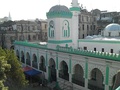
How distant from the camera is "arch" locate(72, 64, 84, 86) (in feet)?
53.4

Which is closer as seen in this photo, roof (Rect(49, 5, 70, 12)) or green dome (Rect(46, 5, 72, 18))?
green dome (Rect(46, 5, 72, 18))

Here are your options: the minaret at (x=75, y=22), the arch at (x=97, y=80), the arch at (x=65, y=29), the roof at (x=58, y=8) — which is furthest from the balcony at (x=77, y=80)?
the roof at (x=58, y=8)

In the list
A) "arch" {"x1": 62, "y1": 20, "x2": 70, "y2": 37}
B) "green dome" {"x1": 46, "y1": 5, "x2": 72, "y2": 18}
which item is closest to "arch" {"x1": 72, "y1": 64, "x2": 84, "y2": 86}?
"arch" {"x1": 62, "y1": 20, "x2": 70, "y2": 37}

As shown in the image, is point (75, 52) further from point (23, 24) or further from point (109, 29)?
point (23, 24)

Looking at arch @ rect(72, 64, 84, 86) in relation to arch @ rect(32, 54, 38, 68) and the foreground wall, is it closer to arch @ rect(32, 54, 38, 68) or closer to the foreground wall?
the foreground wall

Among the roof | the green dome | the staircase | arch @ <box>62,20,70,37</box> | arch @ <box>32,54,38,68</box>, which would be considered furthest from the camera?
arch @ <box>32,54,38,68</box>

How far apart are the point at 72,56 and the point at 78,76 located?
298 cm

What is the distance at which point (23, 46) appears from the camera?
25.5 meters

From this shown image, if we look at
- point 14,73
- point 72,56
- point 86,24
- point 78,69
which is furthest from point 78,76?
point 86,24

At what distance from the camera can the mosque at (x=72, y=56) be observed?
Answer: 44.5ft

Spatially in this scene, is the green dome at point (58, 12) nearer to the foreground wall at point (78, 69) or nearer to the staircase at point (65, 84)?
the foreground wall at point (78, 69)

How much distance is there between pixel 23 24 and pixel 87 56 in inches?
908

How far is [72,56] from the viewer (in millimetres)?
16328

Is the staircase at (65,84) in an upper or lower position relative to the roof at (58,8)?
lower
